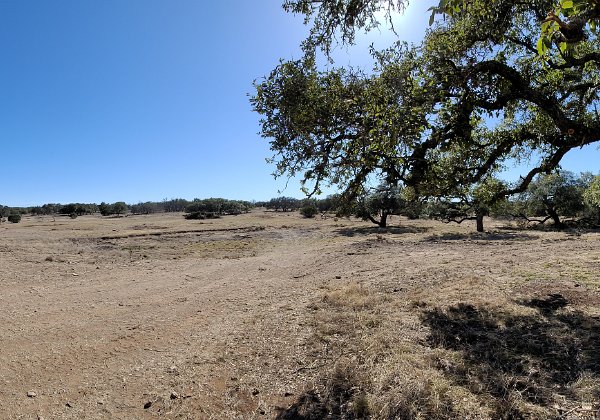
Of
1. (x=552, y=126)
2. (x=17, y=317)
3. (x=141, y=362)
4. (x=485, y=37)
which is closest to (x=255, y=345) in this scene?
(x=141, y=362)

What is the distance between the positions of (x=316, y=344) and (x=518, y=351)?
3361mm

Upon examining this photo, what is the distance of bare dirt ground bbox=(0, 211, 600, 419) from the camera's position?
4750 mm

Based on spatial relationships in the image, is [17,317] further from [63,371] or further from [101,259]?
[101,259]

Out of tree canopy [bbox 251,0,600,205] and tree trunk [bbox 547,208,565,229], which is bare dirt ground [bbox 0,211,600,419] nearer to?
tree canopy [bbox 251,0,600,205]

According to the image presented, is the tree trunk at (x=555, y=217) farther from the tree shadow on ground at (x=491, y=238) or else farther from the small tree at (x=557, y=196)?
the tree shadow on ground at (x=491, y=238)

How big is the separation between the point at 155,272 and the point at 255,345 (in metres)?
10.1

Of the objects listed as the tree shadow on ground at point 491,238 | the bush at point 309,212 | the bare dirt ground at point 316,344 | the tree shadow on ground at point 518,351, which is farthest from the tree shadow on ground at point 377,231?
the tree shadow on ground at point 518,351

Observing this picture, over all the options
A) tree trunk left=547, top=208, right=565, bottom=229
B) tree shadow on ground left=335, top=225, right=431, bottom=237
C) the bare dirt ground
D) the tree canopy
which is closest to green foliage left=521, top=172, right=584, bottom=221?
tree trunk left=547, top=208, right=565, bottom=229

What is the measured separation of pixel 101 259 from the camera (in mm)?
19031

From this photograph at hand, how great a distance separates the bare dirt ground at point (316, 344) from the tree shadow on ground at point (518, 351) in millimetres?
26

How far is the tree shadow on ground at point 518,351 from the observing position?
14.5ft

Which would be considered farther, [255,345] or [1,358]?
[255,345]

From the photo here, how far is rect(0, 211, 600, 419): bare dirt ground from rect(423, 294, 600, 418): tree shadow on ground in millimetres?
26

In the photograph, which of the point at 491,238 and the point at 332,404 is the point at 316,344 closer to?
the point at 332,404
